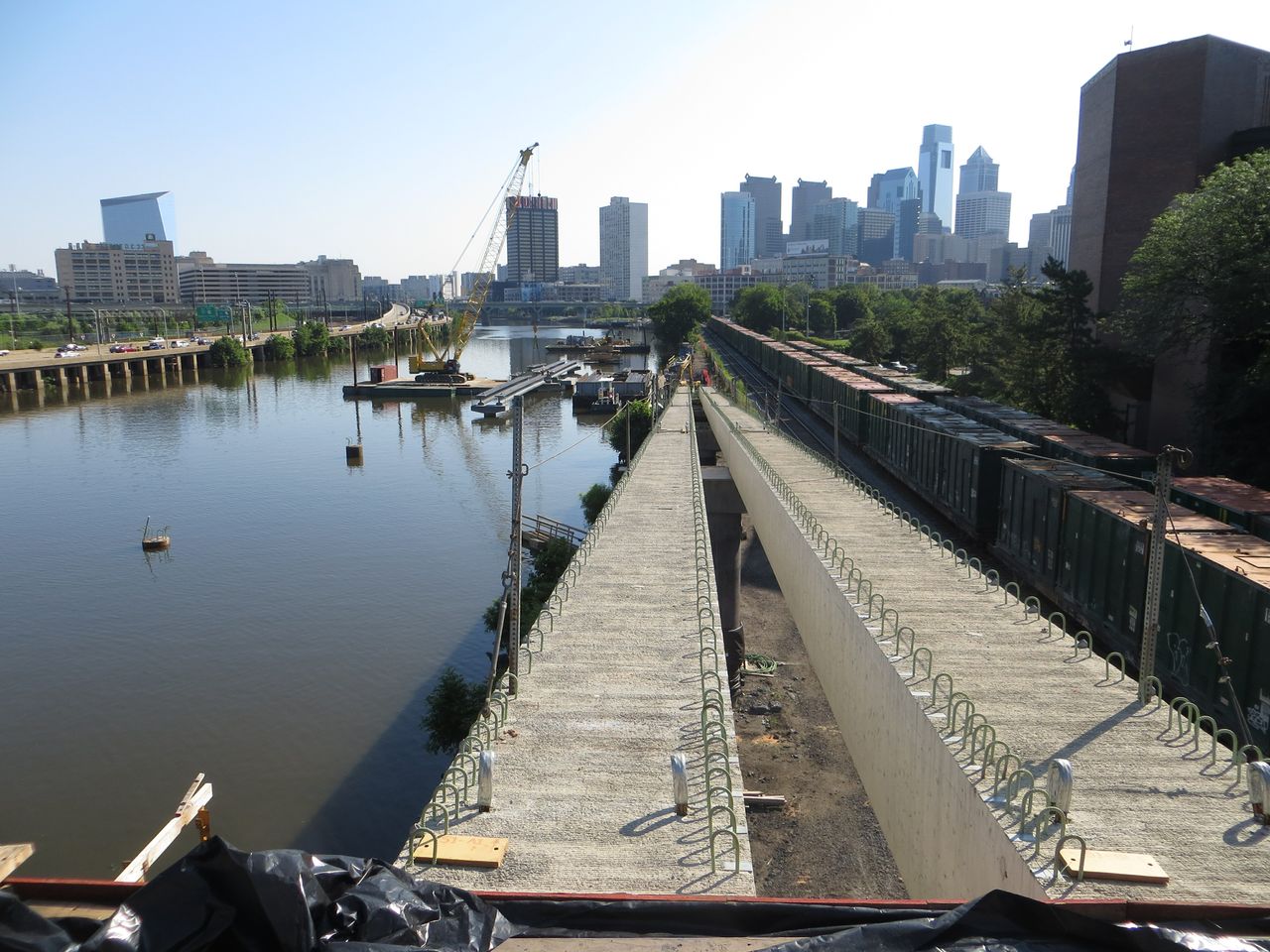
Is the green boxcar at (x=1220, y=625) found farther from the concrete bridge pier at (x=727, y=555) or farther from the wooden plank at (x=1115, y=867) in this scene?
the concrete bridge pier at (x=727, y=555)

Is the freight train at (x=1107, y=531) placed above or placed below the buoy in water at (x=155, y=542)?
above

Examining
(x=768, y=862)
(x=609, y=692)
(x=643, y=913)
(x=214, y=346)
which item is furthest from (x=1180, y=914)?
(x=214, y=346)

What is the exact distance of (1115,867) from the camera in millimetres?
7027

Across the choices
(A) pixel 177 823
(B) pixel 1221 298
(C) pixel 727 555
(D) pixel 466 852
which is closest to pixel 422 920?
Answer: (D) pixel 466 852

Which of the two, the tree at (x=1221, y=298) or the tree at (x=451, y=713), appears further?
the tree at (x=1221, y=298)

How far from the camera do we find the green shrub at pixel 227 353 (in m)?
108

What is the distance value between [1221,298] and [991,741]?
2324 centimetres

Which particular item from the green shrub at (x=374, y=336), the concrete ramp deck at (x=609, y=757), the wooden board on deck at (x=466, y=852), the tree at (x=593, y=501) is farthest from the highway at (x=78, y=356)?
the wooden board on deck at (x=466, y=852)

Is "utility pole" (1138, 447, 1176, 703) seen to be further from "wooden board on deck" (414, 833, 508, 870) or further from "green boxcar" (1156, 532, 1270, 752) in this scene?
"wooden board on deck" (414, 833, 508, 870)

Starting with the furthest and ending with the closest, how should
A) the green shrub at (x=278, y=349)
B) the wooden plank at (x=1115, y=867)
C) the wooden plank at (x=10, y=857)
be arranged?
the green shrub at (x=278, y=349), the wooden plank at (x=1115, y=867), the wooden plank at (x=10, y=857)

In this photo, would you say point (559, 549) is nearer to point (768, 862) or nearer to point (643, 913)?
point (768, 862)

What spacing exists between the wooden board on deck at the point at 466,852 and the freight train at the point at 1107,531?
950 centimetres

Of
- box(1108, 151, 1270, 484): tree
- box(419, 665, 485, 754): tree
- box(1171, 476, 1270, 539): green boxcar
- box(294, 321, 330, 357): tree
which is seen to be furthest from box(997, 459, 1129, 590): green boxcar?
box(294, 321, 330, 357): tree

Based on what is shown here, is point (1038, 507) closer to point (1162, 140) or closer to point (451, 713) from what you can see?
point (451, 713)
